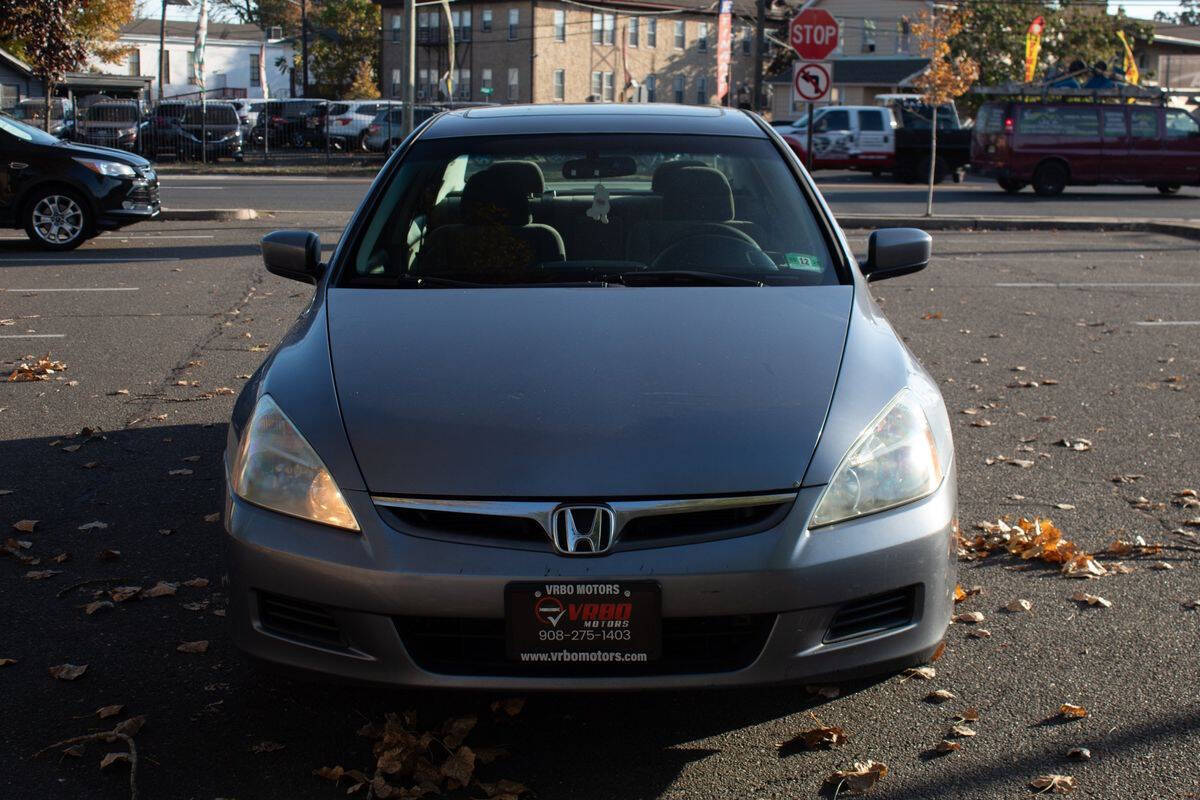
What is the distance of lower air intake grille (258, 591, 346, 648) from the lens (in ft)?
10.3

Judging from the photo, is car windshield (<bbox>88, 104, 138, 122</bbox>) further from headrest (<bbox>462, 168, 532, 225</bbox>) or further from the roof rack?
headrest (<bbox>462, 168, 532, 225</bbox>)

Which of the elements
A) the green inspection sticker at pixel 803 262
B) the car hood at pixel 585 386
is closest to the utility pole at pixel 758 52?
the green inspection sticker at pixel 803 262

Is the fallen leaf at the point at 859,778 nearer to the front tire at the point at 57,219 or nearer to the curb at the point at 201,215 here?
the front tire at the point at 57,219

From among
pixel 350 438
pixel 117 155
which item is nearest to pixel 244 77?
pixel 117 155

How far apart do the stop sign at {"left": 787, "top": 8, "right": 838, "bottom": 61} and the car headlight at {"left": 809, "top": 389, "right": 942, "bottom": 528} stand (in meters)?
16.6

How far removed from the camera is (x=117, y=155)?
50.0ft

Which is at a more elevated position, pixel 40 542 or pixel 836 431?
pixel 836 431

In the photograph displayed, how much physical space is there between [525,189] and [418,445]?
181cm

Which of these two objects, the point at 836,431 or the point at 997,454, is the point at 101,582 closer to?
the point at 836,431

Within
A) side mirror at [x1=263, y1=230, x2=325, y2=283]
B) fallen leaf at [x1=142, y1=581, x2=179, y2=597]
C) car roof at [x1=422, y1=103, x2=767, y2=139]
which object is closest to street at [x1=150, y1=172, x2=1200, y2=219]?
car roof at [x1=422, y1=103, x2=767, y2=139]

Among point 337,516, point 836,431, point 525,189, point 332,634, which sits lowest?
point 332,634

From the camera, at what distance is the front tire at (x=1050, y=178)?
90.6 feet

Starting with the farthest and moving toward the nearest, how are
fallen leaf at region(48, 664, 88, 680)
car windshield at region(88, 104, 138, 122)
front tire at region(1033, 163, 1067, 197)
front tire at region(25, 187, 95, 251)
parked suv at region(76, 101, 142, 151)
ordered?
car windshield at region(88, 104, 138, 122) → parked suv at region(76, 101, 142, 151) → front tire at region(1033, 163, 1067, 197) → front tire at region(25, 187, 95, 251) → fallen leaf at region(48, 664, 88, 680)

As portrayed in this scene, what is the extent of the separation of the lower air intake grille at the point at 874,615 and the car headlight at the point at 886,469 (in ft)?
0.66
